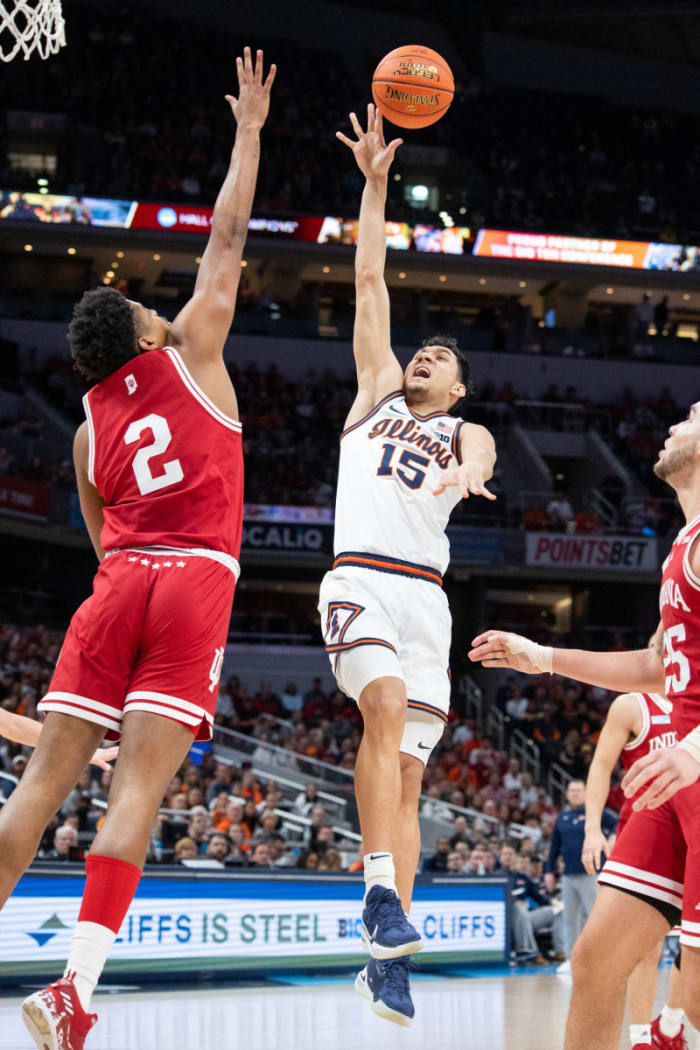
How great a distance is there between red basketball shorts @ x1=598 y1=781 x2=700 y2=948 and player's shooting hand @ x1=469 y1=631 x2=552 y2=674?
2.60ft

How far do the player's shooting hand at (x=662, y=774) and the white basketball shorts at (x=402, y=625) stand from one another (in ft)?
6.73

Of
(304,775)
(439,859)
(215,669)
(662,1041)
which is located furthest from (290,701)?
(215,669)

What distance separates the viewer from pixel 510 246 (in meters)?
35.4

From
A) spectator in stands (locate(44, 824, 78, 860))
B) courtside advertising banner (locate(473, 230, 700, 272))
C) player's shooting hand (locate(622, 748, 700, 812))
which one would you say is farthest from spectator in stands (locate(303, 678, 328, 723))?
player's shooting hand (locate(622, 748, 700, 812))

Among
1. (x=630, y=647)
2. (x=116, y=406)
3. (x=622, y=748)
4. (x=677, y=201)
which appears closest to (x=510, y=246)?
(x=677, y=201)

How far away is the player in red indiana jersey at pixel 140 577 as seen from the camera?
4480mm

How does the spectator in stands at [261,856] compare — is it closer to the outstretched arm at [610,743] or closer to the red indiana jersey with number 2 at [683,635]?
the outstretched arm at [610,743]

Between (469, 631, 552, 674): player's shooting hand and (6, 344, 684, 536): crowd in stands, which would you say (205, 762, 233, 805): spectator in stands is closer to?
(469, 631, 552, 674): player's shooting hand

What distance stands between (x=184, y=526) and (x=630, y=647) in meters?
29.0

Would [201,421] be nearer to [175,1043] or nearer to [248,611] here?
[175,1043]

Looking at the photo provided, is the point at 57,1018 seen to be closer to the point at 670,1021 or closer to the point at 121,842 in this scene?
the point at 121,842

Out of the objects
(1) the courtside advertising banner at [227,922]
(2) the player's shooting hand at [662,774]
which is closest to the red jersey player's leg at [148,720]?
(2) the player's shooting hand at [662,774]

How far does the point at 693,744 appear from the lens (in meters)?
4.44

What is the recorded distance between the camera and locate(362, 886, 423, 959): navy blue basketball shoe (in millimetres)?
5254
